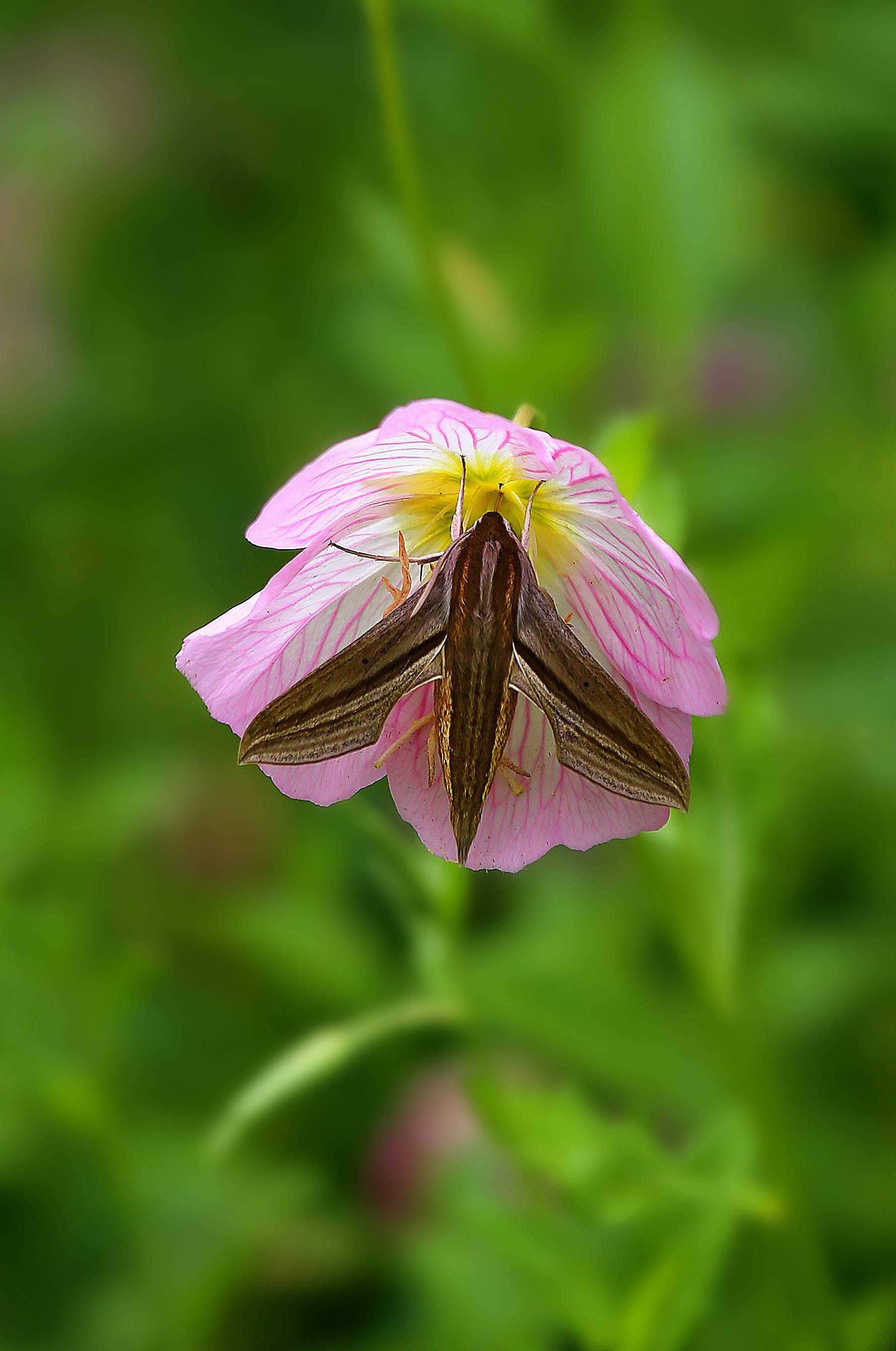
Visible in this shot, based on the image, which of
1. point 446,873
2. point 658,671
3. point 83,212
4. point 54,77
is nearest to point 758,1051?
point 446,873

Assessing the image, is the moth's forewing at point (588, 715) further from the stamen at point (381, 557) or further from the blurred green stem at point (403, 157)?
the blurred green stem at point (403, 157)

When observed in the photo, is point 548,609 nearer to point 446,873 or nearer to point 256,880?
point 446,873

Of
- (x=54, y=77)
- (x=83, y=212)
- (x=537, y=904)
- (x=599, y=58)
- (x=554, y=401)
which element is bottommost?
(x=537, y=904)

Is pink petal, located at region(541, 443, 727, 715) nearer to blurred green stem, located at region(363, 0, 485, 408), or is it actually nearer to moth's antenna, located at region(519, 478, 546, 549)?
moth's antenna, located at region(519, 478, 546, 549)

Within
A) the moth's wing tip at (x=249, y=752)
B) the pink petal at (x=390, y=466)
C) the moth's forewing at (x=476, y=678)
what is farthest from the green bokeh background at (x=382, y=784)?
the moth's wing tip at (x=249, y=752)

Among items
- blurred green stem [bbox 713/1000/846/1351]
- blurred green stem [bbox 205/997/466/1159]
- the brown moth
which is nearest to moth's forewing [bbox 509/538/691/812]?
the brown moth

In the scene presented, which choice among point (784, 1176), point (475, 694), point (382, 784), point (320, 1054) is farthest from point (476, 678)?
point (382, 784)

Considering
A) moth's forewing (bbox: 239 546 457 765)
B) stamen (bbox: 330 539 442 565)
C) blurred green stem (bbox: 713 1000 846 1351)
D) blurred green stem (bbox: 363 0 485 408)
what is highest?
blurred green stem (bbox: 363 0 485 408)

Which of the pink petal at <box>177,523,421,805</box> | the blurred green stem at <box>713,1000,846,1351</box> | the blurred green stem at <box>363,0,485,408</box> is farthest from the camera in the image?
the blurred green stem at <box>363,0,485,408</box>
